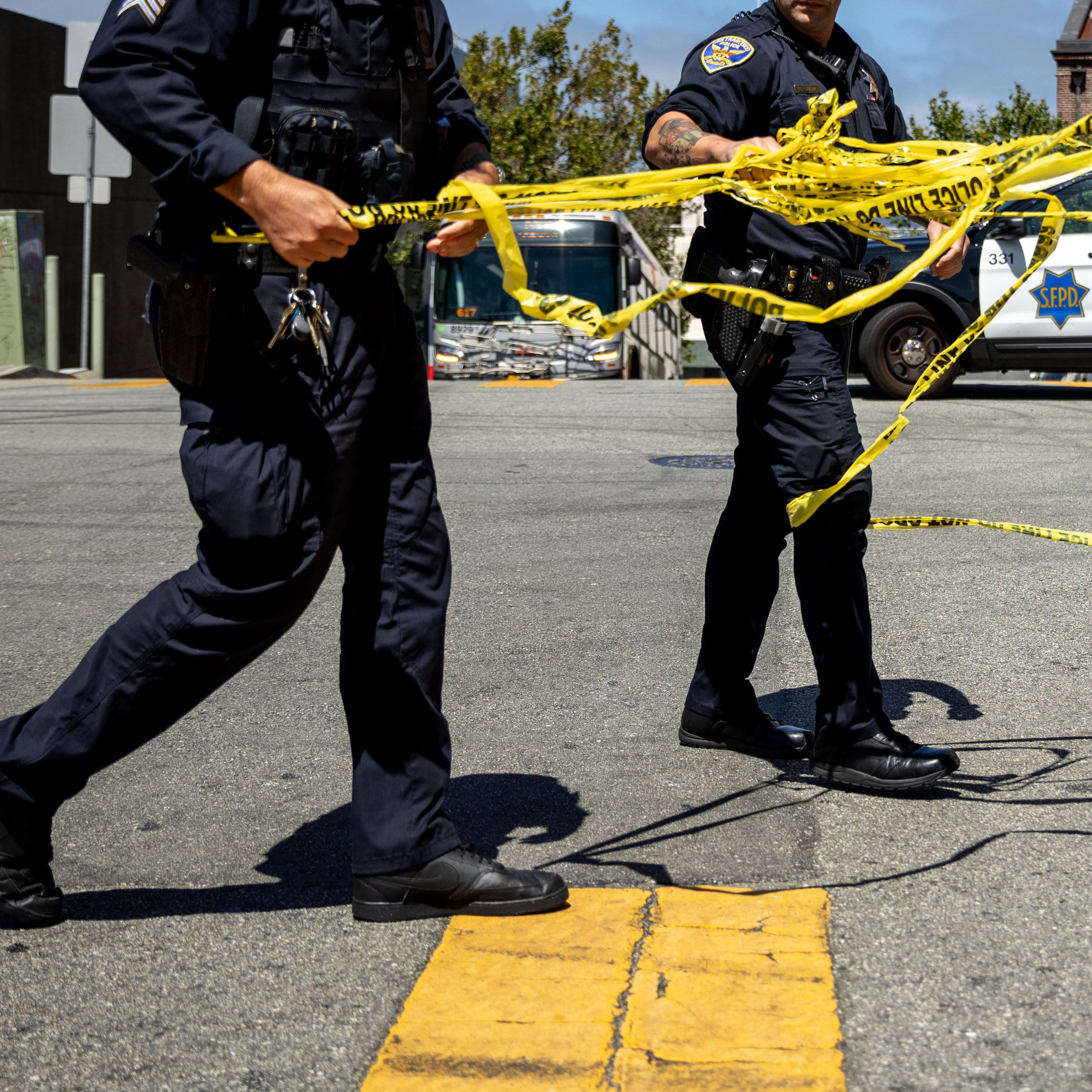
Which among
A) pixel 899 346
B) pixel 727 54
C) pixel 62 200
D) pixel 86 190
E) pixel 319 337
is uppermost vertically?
pixel 62 200

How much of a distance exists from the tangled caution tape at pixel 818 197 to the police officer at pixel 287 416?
101 mm

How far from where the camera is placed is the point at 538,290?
60.8ft

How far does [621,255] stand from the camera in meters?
19.0

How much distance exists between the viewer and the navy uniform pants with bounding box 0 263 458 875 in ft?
8.41

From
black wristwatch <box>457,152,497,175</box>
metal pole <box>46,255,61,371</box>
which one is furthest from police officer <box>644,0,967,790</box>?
metal pole <box>46,255,61,371</box>

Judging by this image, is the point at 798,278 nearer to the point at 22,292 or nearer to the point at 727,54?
the point at 727,54

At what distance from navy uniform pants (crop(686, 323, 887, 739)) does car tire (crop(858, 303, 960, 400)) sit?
8.70 m

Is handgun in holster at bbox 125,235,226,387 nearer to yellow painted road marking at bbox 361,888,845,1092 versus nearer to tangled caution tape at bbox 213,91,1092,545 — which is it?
tangled caution tape at bbox 213,91,1092,545

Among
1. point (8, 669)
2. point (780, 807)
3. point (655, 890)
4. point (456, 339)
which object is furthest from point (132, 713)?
point (456, 339)

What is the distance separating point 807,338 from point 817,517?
410mm

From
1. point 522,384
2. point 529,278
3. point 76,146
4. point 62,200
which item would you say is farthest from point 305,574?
point 62,200

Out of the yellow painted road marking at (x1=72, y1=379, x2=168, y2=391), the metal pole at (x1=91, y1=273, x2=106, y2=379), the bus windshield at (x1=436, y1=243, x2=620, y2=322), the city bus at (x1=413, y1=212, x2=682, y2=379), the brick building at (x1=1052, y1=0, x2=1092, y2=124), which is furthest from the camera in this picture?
the brick building at (x1=1052, y1=0, x2=1092, y2=124)

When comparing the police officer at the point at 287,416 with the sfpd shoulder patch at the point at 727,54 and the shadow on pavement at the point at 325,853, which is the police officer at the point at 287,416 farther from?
the sfpd shoulder patch at the point at 727,54

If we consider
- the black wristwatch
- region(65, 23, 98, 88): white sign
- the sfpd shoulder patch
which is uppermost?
region(65, 23, 98, 88): white sign
